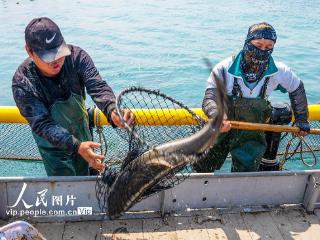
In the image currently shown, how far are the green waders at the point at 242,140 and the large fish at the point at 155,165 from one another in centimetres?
Answer: 159

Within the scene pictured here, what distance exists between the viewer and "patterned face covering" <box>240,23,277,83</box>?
4121mm

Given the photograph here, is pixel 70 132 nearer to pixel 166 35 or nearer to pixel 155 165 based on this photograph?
pixel 155 165

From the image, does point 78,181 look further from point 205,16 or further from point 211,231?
point 205,16

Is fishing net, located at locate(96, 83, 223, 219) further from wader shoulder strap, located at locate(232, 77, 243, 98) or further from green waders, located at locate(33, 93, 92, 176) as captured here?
wader shoulder strap, located at locate(232, 77, 243, 98)

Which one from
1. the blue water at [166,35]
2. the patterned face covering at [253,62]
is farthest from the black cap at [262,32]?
the blue water at [166,35]

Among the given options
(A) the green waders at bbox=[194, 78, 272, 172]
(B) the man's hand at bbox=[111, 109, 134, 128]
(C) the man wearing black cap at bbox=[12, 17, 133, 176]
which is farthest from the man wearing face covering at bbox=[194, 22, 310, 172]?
(C) the man wearing black cap at bbox=[12, 17, 133, 176]

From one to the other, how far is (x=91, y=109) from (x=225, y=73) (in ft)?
6.12

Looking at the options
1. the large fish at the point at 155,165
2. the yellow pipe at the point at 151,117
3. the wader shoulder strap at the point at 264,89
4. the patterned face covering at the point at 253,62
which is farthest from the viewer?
the yellow pipe at the point at 151,117

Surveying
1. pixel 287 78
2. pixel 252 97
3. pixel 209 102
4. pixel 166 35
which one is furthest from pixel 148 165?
pixel 166 35

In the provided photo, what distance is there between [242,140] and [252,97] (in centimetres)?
54

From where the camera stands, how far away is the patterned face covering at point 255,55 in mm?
4121

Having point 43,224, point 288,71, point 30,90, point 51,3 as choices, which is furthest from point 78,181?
point 51,3

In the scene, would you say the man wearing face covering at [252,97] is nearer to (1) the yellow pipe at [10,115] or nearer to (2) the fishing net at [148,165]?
(2) the fishing net at [148,165]

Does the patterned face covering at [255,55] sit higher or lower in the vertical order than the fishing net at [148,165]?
higher
